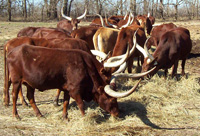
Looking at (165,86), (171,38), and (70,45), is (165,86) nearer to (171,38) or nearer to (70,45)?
(171,38)

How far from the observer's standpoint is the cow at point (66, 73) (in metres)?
5.06

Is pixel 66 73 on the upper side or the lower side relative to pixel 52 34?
lower

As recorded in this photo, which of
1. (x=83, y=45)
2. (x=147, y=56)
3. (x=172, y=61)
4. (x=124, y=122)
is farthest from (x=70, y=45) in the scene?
(x=172, y=61)

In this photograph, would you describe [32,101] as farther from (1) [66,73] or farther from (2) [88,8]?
(2) [88,8]

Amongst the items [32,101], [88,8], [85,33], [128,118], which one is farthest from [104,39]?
[88,8]

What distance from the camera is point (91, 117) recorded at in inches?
201

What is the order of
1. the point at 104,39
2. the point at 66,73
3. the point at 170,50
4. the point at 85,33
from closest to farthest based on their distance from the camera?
the point at 66,73, the point at 170,50, the point at 104,39, the point at 85,33

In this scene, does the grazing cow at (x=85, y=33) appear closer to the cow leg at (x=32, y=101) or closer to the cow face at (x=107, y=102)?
the cow leg at (x=32, y=101)

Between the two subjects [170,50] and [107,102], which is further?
[170,50]

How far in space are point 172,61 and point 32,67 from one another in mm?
4464

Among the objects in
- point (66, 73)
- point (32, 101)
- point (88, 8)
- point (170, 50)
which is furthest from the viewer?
point (88, 8)

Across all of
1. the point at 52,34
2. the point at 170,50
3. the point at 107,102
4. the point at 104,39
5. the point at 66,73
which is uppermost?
the point at 52,34

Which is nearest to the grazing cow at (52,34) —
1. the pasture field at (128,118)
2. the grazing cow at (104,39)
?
the grazing cow at (104,39)

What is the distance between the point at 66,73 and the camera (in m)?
5.09
